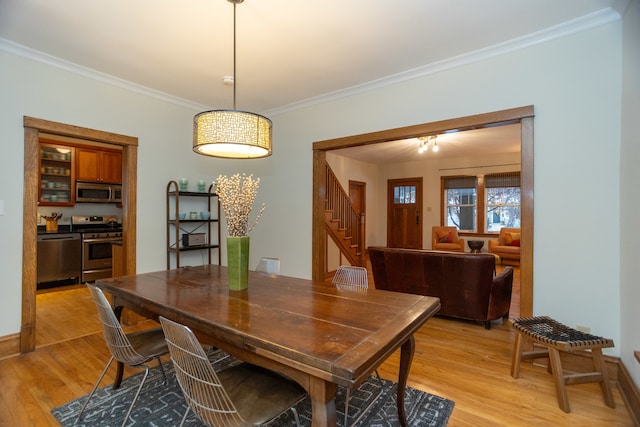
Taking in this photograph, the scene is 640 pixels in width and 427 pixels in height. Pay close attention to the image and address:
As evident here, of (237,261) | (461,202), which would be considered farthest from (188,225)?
(461,202)

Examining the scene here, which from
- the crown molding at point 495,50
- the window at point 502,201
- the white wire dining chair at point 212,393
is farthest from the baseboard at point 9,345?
the window at point 502,201

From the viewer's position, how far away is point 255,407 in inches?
54.6

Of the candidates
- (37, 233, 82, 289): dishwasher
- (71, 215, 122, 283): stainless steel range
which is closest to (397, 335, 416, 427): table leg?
(71, 215, 122, 283): stainless steel range

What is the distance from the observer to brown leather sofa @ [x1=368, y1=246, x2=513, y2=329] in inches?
133

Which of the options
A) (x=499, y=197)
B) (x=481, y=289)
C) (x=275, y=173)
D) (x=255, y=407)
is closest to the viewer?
(x=255, y=407)

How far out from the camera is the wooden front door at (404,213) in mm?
8797

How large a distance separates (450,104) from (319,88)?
1.46 meters

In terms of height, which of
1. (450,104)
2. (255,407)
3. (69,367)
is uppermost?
(450,104)

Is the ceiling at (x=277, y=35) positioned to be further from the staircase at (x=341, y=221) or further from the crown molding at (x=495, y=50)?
the staircase at (x=341, y=221)

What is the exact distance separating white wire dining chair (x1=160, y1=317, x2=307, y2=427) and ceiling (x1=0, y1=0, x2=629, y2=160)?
215 cm

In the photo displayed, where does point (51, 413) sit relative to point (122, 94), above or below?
below

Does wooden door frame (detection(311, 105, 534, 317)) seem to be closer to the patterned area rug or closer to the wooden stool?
the wooden stool

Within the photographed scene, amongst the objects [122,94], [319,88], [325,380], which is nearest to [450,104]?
[319,88]

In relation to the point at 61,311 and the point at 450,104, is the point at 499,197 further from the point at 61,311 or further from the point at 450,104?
the point at 61,311
